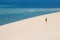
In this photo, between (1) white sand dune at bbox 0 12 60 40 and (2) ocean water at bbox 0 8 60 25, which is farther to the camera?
(2) ocean water at bbox 0 8 60 25

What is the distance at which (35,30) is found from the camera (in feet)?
4.07

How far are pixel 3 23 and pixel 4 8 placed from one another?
0.21 metres

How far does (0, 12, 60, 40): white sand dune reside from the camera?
1.19 m

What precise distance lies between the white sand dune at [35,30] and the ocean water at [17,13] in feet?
0.54

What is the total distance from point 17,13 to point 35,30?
41 cm

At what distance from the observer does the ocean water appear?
1.44 metres

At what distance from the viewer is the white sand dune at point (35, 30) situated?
119 cm

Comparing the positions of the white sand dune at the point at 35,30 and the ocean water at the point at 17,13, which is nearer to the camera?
the white sand dune at the point at 35,30

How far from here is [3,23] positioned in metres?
1.49

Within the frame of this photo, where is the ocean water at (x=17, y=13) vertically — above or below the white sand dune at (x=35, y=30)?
above

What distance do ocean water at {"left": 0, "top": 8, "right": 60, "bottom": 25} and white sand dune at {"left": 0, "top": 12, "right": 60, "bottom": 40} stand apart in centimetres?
17

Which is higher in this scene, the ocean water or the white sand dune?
the ocean water

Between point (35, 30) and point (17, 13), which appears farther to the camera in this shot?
point (17, 13)
